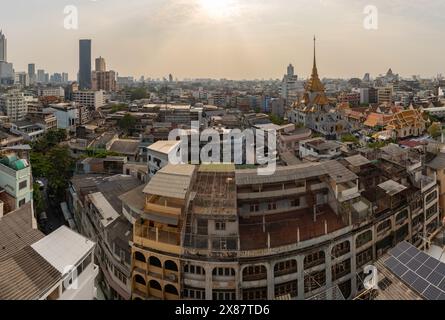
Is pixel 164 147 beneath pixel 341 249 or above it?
above

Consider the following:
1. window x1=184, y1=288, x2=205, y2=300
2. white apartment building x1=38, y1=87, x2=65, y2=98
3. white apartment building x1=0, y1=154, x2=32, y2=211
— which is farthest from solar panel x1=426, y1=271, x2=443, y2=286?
white apartment building x1=38, y1=87, x2=65, y2=98

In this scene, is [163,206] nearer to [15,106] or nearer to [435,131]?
[435,131]

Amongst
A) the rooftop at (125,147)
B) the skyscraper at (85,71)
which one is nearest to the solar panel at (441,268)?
the rooftop at (125,147)

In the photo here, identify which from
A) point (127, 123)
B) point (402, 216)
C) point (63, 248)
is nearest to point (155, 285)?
point (63, 248)

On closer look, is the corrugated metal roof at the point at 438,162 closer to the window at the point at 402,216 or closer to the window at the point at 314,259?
the window at the point at 402,216

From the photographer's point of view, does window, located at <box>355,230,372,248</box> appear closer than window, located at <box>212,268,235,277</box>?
No

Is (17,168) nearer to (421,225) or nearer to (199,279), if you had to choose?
(199,279)

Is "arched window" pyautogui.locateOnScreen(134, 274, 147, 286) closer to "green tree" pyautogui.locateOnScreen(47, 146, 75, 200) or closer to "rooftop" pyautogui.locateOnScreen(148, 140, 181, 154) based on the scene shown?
"rooftop" pyautogui.locateOnScreen(148, 140, 181, 154)
